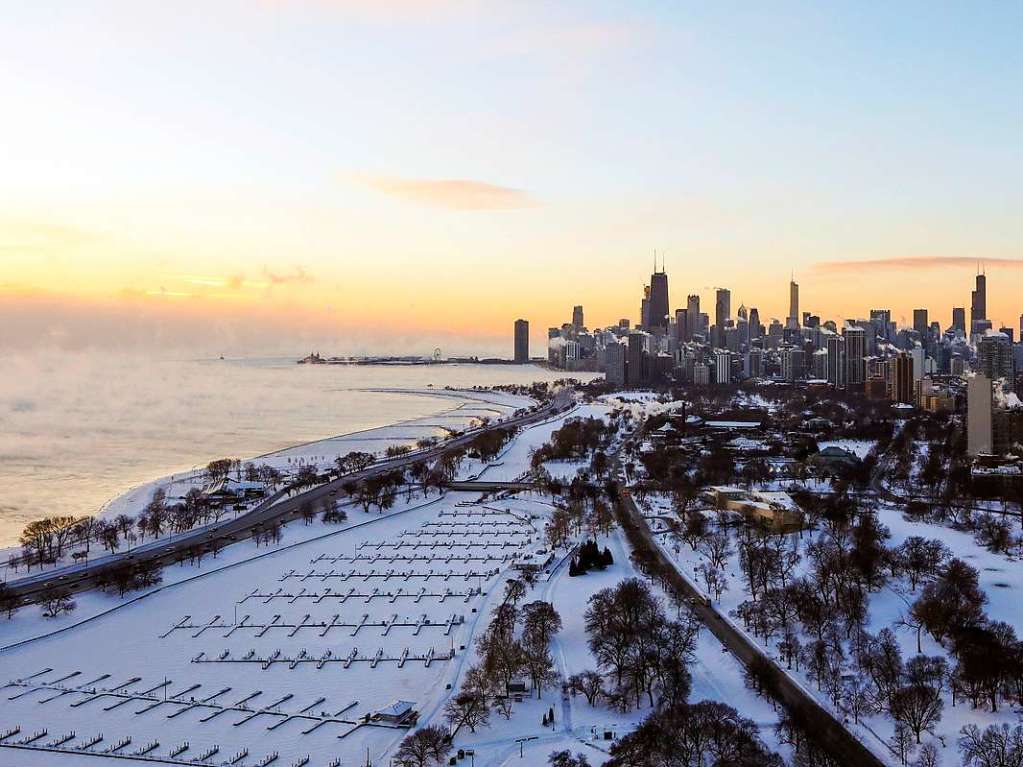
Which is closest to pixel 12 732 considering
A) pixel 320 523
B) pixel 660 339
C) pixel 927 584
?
pixel 320 523

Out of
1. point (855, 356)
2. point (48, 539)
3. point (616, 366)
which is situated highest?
point (855, 356)

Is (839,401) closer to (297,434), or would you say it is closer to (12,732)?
(297,434)

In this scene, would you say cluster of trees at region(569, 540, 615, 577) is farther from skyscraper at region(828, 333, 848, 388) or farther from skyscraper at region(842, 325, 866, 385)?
skyscraper at region(842, 325, 866, 385)

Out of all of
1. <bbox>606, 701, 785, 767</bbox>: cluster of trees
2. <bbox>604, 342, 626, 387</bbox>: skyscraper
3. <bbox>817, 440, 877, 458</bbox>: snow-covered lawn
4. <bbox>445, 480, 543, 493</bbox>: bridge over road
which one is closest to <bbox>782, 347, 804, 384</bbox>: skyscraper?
<bbox>604, 342, 626, 387</bbox>: skyscraper

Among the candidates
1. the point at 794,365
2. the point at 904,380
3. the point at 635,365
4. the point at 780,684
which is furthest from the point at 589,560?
the point at 794,365

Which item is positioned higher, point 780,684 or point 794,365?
point 794,365

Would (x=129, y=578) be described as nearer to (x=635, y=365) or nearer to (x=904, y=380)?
(x=904, y=380)
